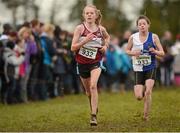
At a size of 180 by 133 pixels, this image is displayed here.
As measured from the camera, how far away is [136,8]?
2293 inches

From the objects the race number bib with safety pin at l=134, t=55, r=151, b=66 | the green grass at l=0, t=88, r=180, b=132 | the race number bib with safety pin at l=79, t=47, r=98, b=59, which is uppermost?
the race number bib with safety pin at l=79, t=47, r=98, b=59

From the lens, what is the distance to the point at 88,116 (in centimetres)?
1494

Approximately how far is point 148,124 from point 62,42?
10.1m

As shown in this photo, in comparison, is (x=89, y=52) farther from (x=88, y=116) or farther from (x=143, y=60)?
(x=88, y=116)

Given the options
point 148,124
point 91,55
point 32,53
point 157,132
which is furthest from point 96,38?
point 32,53

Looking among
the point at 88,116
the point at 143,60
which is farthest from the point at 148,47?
the point at 88,116

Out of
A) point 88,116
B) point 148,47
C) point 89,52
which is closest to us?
point 89,52

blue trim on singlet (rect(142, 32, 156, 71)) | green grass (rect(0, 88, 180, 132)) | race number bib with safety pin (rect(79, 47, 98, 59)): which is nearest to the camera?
green grass (rect(0, 88, 180, 132))

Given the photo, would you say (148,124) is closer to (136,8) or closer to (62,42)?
(62,42)

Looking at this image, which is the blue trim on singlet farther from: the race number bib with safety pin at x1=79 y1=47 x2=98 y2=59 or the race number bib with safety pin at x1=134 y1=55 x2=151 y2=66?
the race number bib with safety pin at x1=79 y1=47 x2=98 y2=59

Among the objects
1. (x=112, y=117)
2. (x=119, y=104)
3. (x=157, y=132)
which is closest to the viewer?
(x=157, y=132)

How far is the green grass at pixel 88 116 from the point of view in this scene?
12438mm

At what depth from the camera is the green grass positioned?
1244cm

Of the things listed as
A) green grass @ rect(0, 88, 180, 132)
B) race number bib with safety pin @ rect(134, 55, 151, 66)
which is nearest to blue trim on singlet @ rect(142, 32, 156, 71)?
race number bib with safety pin @ rect(134, 55, 151, 66)
